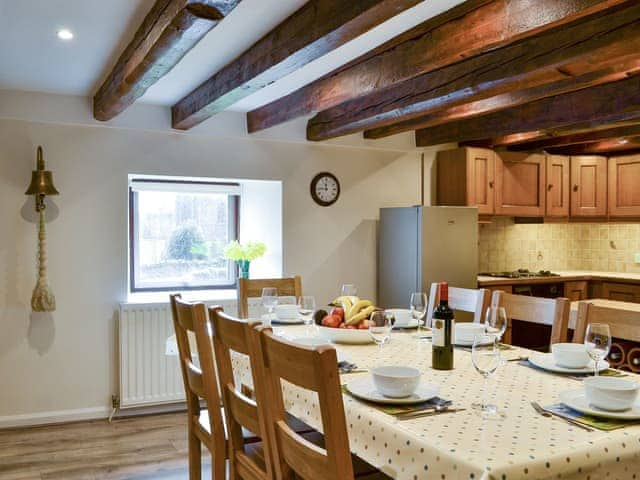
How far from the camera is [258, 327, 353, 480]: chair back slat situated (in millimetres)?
1391

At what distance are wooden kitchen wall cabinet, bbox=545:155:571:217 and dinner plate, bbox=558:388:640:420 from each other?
4194 millimetres

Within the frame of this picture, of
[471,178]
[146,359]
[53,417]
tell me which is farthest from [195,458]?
[471,178]

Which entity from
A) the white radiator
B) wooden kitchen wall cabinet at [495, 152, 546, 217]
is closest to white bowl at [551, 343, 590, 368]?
the white radiator

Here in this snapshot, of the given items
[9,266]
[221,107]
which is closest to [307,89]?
[221,107]

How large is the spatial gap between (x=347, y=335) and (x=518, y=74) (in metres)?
1.48

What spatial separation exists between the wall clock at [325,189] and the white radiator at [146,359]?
4.99 ft

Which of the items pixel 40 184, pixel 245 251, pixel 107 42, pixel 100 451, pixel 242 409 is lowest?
pixel 100 451

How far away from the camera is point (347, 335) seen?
2.53 meters

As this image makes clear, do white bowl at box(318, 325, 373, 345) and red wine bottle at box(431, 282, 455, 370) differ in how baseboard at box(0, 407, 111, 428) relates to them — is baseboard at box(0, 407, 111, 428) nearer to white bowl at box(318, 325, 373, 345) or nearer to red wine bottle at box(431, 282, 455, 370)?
white bowl at box(318, 325, 373, 345)

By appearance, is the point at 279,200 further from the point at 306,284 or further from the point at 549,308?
the point at 549,308

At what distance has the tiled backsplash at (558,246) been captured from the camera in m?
5.86

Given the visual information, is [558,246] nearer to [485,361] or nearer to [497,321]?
[497,321]

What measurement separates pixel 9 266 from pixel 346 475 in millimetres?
3420

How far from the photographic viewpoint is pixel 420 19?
8.98 ft
